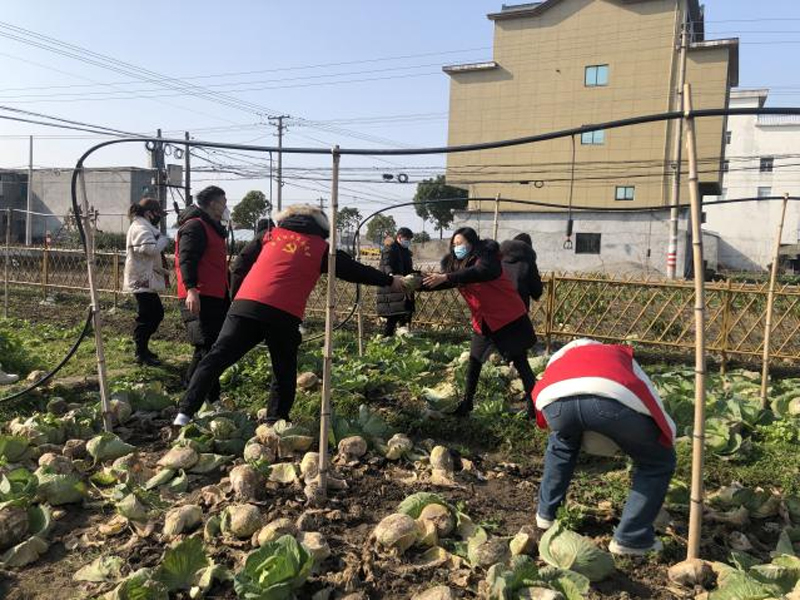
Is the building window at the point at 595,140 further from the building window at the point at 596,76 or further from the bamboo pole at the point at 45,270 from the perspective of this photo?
the bamboo pole at the point at 45,270

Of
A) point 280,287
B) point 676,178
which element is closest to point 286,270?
point 280,287

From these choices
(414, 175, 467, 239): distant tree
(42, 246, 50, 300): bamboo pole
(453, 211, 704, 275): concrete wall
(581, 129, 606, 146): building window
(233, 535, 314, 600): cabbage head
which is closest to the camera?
(233, 535, 314, 600): cabbage head

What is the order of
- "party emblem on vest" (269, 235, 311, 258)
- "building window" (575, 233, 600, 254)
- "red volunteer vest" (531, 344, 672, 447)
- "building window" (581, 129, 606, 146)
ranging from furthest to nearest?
"building window" (581, 129, 606, 146) → "building window" (575, 233, 600, 254) → "party emblem on vest" (269, 235, 311, 258) → "red volunteer vest" (531, 344, 672, 447)

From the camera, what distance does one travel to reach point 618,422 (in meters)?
2.51

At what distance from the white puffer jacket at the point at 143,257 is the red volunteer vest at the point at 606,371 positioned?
15.1 ft

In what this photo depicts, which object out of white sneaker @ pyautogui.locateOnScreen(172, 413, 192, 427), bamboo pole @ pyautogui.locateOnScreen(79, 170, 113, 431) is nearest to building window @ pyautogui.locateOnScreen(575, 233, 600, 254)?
white sneaker @ pyautogui.locateOnScreen(172, 413, 192, 427)

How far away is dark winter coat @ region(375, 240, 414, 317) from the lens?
7.72 metres

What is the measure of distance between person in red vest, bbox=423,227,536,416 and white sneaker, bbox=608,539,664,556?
2062 mm

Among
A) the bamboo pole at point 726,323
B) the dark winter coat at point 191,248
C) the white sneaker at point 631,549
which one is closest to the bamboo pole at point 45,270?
the dark winter coat at point 191,248

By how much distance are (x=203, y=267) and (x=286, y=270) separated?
48.0 inches

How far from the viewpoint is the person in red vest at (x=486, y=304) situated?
450 cm

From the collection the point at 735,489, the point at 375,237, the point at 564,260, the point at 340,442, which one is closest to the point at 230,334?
the point at 340,442

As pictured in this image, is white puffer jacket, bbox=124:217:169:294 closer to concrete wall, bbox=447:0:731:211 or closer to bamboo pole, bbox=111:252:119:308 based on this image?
bamboo pole, bbox=111:252:119:308

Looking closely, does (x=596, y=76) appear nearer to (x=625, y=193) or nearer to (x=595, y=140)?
(x=595, y=140)
